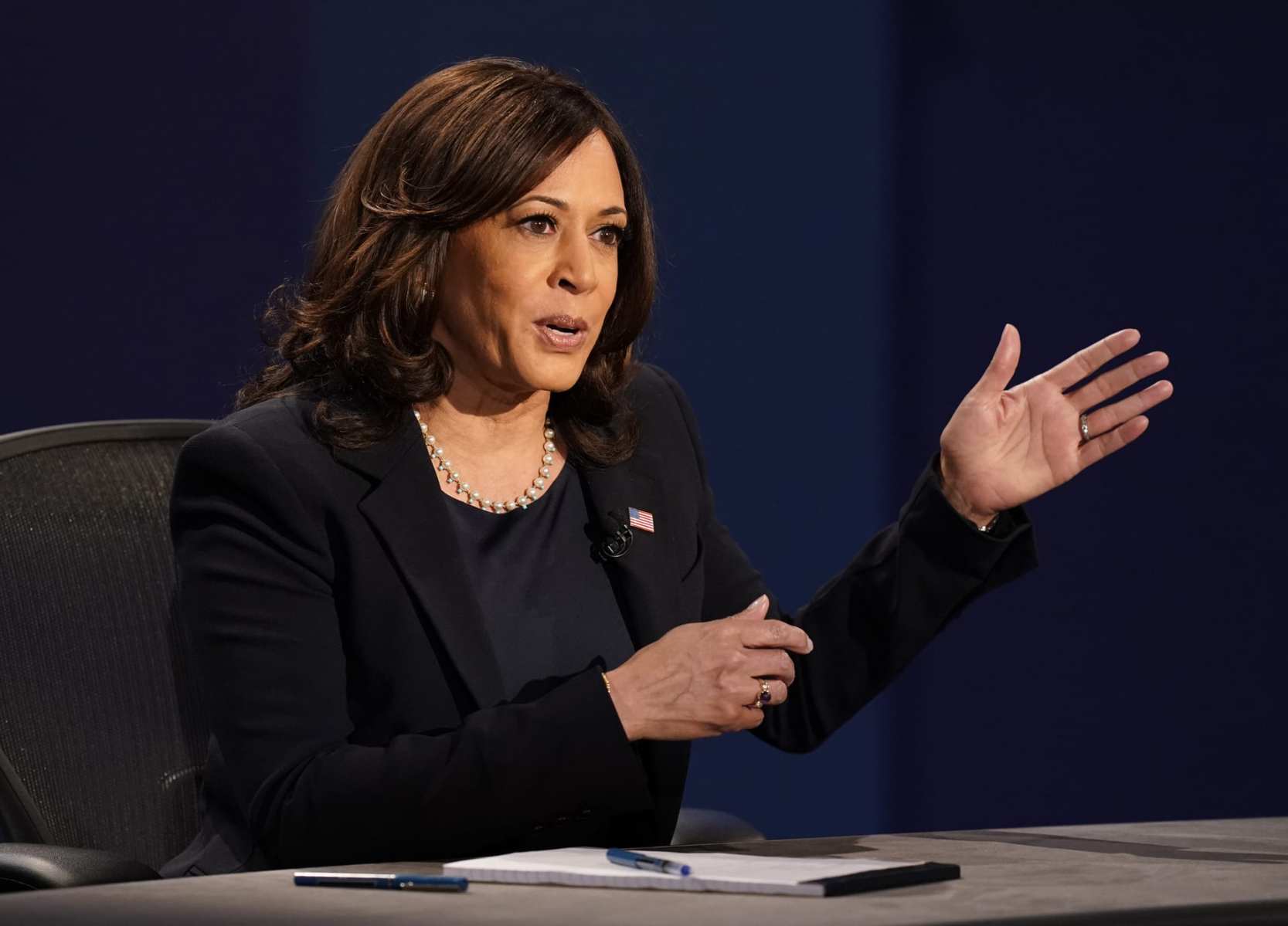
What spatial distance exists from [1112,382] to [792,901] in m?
0.99

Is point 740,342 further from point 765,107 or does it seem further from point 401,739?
point 401,739

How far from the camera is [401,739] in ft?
5.65

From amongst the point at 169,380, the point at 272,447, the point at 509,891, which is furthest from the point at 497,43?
the point at 509,891

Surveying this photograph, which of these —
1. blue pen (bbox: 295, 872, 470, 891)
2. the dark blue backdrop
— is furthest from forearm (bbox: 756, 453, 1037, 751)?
the dark blue backdrop

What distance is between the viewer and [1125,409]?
6.44 ft

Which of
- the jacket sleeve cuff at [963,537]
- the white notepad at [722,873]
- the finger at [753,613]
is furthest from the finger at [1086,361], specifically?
the white notepad at [722,873]

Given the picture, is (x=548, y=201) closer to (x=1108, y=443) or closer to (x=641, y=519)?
(x=641, y=519)

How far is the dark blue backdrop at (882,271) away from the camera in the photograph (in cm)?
270

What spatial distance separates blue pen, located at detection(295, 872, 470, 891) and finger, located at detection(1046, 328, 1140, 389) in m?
0.99

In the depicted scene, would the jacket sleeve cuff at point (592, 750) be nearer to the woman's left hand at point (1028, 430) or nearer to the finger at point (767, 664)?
the finger at point (767, 664)

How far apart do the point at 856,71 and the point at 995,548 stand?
70.1 inches

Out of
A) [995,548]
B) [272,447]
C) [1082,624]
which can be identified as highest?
[272,447]

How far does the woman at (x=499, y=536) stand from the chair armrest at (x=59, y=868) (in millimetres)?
190

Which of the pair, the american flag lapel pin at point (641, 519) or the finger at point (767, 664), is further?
the american flag lapel pin at point (641, 519)
